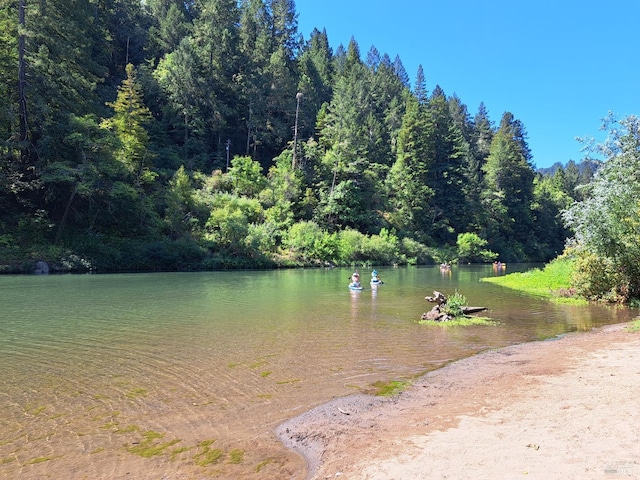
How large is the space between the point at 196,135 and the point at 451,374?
2336 inches

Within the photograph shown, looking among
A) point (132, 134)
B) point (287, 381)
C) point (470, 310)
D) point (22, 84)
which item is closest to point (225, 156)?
point (132, 134)

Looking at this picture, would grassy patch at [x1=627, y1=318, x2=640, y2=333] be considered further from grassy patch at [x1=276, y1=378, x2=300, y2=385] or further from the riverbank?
grassy patch at [x1=276, y1=378, x2=300, y2=385]

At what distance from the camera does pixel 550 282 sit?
27688 mm

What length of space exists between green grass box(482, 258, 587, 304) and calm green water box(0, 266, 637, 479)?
3613 mm

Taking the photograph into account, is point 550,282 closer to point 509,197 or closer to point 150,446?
point 150,446

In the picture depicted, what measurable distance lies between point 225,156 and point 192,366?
55818mm

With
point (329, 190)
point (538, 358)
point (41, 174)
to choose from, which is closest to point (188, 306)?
point (538, 358)

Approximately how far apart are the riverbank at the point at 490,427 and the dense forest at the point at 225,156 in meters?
13.6

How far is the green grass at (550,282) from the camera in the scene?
74.9 ft

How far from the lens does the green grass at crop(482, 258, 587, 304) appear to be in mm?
22822

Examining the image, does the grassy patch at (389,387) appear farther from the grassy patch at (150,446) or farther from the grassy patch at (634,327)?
the grassy patch at (634,327)

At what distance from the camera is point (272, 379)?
8680 mm

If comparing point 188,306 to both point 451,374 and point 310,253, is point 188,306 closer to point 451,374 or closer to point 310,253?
point 451,374

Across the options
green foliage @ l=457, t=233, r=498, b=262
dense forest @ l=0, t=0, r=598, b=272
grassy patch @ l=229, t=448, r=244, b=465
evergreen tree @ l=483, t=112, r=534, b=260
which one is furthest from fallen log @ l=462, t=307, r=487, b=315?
evergreen tree @ l=483, t=112, r=534, b=260
